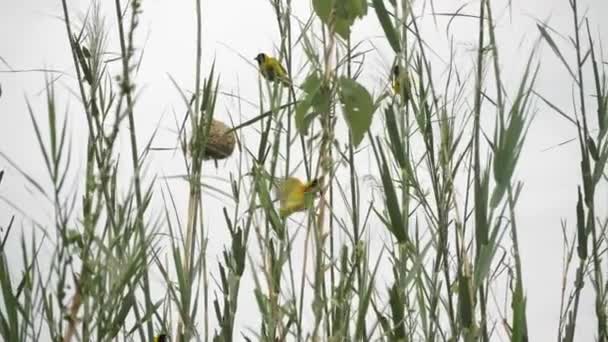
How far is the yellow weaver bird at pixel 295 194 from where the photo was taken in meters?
0.91

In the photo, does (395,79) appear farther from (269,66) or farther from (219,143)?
(219,143)

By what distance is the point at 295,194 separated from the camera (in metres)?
0.95

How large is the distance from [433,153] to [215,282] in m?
0.46

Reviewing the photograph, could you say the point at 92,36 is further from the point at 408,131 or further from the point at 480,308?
the point at 480,308

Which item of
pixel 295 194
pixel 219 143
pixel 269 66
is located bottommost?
pixel 295 194

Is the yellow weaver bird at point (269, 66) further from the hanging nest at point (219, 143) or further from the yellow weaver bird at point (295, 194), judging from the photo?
the hanging nest at point (219, 143)

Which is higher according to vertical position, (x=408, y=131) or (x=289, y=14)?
(x=289, y=14)

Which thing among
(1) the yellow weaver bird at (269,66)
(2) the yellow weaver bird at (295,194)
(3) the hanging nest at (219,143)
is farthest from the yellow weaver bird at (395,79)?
(3) the hanging nest at (219,143)

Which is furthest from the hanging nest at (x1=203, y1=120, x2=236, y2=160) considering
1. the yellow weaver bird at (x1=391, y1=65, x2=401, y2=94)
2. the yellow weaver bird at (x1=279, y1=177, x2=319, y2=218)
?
the yellow weaver bird at (x1=279, y1=177, x2=319, y2=218)

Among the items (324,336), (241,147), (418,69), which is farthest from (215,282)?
(418,69)

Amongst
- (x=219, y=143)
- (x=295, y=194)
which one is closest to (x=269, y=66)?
(x=295, y=194)

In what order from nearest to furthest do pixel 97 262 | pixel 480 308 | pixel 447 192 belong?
pixel 97 262 < pixel 480 308 < pixel 447 192

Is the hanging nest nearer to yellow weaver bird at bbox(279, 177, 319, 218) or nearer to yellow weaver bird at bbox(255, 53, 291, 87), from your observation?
yellow weaver bird at bbox(255, 53, 291, 87)

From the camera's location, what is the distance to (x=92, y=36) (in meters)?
1.23
